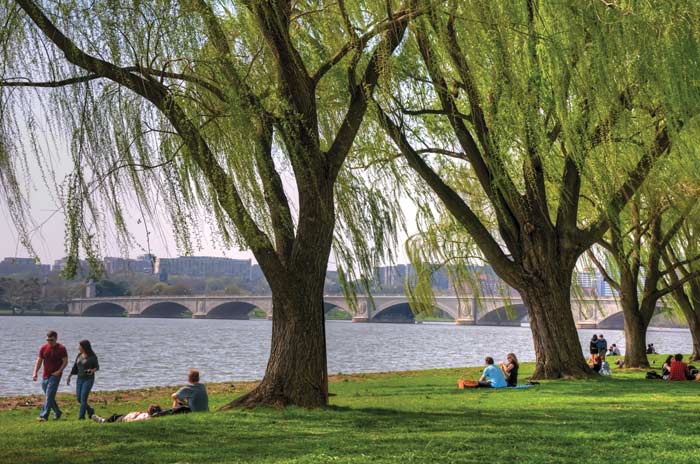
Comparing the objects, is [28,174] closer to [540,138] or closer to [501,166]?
[540,138]

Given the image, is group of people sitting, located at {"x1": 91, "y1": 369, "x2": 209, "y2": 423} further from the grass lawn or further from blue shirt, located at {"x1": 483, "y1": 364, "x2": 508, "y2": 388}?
blue shirt, located at {"x1": 483, "y1": 364, "x2": 508, "y2": 388}

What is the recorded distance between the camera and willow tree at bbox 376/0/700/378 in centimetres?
852

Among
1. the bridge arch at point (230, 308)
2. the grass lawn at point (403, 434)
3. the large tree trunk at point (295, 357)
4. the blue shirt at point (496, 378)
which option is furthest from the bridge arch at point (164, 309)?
the large tree trunk at point (295, 357)

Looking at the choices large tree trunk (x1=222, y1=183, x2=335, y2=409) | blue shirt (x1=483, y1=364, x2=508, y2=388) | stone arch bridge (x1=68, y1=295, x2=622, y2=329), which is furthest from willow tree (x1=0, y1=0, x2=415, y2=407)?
stone arch bridge (x1=68, y1=295, x2=622, y2=329)

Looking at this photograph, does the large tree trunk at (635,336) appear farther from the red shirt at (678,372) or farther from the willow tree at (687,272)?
the red shirt at (678,372)

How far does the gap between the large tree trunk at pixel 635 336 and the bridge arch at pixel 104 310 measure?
9394cm

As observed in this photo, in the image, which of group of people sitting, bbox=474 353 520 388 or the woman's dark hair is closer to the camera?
the woman's dark hair

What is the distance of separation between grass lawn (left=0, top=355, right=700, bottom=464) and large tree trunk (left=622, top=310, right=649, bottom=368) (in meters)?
8.30

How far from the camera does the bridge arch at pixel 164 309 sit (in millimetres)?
103662

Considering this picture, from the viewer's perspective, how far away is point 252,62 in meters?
8.67

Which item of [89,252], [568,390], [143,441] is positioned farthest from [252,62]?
[568,390]

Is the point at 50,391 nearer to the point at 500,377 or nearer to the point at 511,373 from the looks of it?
the point at 500,377

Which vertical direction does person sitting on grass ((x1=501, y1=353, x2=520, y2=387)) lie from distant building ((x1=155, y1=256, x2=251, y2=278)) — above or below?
below

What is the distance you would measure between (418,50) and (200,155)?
17.0ft
